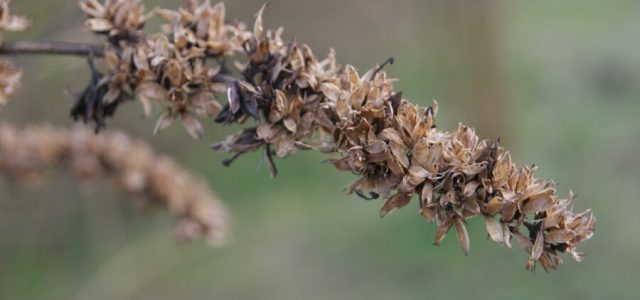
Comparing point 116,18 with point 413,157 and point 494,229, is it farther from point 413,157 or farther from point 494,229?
point 494,229

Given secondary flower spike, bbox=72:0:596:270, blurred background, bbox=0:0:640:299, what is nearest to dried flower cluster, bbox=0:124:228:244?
blurred background, bbox=0:0:640:299

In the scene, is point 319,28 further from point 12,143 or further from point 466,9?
point 12,143

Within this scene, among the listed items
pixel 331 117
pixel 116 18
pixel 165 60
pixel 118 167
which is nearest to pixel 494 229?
pixel 331 117

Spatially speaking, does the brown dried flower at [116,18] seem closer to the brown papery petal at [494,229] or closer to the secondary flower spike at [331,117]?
the secondary flower spike at [331,117]

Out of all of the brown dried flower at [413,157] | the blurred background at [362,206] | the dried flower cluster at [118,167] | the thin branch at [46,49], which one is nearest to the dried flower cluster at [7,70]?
the thin branch at [46,49]

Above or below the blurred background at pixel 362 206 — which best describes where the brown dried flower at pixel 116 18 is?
above

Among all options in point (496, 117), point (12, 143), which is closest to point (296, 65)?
point (12, 143)

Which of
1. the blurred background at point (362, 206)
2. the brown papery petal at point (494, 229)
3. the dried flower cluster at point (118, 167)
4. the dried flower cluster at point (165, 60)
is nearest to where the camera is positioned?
the brown papery petal at point (494, 229)
